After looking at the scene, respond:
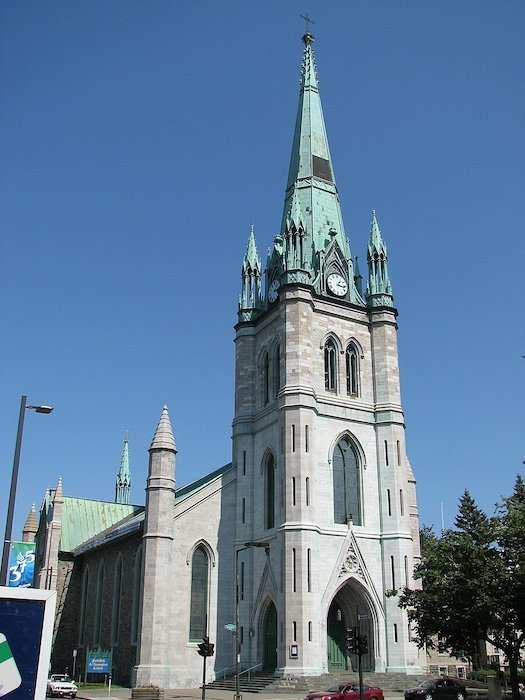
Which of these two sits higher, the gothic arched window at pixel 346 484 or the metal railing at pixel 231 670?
the gothic arched window at pixel 346 484

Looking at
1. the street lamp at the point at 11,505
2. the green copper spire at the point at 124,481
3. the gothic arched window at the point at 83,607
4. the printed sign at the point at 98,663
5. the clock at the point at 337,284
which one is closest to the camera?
the street lamp at the point at 11,505

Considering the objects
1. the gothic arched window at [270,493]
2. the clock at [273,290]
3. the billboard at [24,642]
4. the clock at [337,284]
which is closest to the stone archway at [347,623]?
the gothic arched window at [270,493]

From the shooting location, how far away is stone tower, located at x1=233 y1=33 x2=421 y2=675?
42.0 meters

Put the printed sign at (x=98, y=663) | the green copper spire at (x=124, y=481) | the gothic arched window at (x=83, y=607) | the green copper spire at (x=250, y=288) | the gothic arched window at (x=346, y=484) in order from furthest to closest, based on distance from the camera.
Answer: the green copper spire at (x=124, y=481)
the gothic arched window at (x=83, y=607)
the green copper spire at (x=250, y=288)
the gothic arched window at (x=346, y=484)
the printed sign at (x=98, y=663)

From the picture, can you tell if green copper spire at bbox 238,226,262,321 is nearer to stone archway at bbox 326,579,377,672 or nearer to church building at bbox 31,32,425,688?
church building at bbox 31,32,425,688

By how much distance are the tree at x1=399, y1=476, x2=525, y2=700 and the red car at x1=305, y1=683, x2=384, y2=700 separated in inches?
142

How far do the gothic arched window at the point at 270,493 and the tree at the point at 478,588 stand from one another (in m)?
12.4

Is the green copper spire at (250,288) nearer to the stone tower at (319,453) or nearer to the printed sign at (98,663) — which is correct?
the stone tower at (319,453)

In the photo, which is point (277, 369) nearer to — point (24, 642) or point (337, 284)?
point (337, 284)

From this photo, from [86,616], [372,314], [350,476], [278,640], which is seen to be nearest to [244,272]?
[372,314]

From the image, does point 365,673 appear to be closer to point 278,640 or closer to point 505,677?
point 278,640

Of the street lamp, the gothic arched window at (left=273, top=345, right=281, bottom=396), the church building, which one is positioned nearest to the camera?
the street lamp

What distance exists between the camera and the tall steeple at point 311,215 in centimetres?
5075

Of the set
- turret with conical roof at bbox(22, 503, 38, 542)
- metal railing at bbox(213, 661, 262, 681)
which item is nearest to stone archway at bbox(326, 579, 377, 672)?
metal railing at bbox(213, 661, 262, 681)
